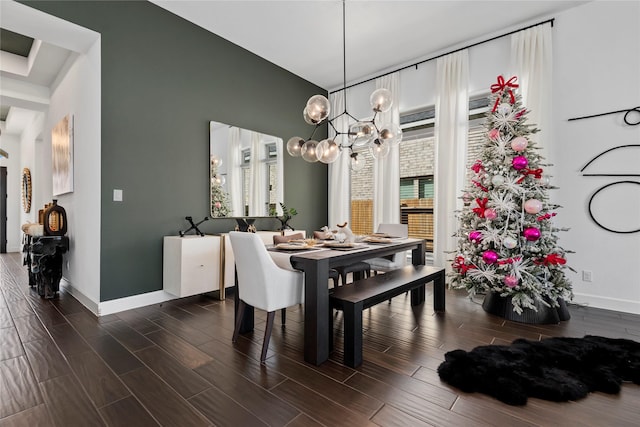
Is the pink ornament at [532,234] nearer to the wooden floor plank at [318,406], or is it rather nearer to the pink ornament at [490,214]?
the pink ornament at [490,214]

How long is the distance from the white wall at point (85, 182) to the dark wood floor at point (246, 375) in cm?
51

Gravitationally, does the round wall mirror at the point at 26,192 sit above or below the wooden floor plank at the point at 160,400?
above

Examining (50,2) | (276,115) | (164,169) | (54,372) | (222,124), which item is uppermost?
(50,2)

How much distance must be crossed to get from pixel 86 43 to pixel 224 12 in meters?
1.51

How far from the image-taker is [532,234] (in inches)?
116

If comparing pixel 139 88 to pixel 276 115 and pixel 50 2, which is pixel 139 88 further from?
pixel 276 115

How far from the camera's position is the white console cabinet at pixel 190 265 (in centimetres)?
→ 331

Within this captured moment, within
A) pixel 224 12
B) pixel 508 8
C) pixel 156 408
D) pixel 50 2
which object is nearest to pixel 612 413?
pixel 156 408

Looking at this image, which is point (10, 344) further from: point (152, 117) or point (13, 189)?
point (13, 189)

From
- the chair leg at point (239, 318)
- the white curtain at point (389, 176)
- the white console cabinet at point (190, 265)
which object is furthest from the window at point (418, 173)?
the chair leg at point (239, 318)

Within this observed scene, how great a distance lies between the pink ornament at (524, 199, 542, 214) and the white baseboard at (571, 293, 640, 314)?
4.55 ft

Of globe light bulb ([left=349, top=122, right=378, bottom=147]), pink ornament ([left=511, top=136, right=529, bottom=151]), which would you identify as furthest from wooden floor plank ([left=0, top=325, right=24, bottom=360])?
pink ornament ([left=511, top=136, right=529, bottom=151])

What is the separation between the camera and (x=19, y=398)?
1681 millimetres

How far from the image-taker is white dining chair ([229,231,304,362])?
6.94ft
